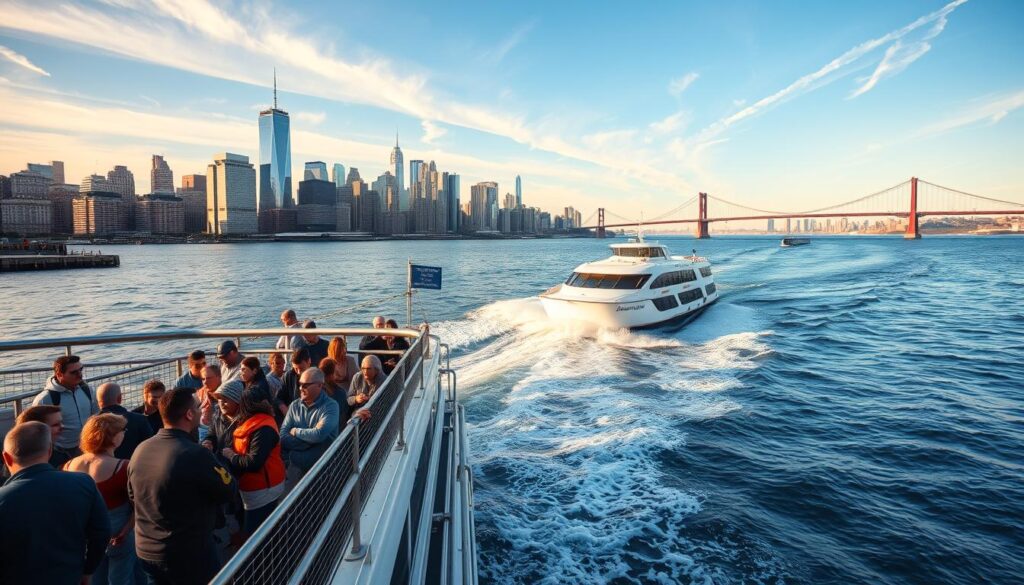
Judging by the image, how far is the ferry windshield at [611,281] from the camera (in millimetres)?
21344

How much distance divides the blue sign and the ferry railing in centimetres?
582

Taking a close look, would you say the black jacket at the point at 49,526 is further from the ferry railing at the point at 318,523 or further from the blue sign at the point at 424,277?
the blue sign at the point at 424,277

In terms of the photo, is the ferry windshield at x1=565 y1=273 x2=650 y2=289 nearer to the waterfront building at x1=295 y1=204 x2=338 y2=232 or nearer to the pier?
the pier

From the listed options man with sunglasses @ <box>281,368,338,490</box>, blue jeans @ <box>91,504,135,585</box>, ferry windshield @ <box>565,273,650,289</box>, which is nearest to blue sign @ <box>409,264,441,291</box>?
man with sunglasses @ <box>281,368,338,490</box>

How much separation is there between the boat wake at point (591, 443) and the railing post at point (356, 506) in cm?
374

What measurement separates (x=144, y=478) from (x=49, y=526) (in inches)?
16.8

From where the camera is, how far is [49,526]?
242cm

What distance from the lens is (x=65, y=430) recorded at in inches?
183

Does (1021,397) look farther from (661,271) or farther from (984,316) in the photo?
(984,316)

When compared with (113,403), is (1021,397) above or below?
below

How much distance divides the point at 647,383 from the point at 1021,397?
951 centimetres

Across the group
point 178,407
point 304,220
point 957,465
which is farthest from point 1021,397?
point 304,220

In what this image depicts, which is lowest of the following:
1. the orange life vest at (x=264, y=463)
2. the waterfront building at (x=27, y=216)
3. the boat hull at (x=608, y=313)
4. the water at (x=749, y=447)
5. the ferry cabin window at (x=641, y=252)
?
the water at (x=749, y=447)

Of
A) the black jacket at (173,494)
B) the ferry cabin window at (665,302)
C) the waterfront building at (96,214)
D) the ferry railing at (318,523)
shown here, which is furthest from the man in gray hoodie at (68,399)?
the waterfront building at (96,214)
